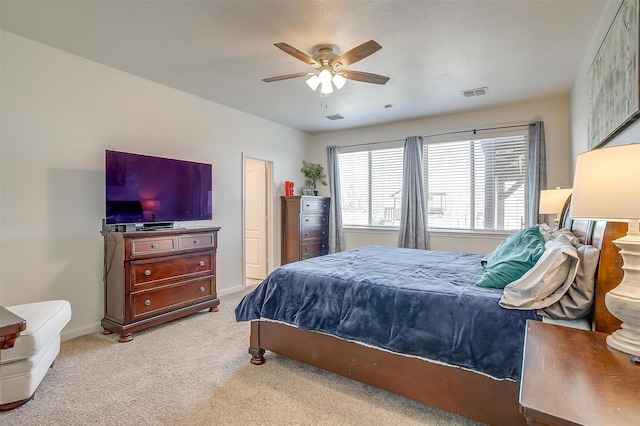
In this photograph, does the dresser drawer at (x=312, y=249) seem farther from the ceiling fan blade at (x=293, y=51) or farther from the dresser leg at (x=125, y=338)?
the ceiling fan blade at (x=293, y=51)

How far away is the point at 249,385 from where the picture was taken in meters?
2.23

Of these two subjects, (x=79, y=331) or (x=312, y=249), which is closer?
(x=79, y=331)

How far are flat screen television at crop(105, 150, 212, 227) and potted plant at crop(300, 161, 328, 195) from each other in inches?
89.6

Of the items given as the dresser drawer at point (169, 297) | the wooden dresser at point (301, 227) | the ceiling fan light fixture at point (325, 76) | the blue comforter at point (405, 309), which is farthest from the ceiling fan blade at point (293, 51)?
the wooden dresser at point (301, 227)

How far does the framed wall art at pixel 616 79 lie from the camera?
176 centimetres

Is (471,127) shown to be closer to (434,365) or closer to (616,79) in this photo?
(616,79)

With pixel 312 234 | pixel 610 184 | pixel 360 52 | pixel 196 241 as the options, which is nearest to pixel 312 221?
pixel 312 234

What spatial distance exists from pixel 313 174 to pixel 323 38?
337 centimetres

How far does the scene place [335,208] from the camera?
19.5 feet

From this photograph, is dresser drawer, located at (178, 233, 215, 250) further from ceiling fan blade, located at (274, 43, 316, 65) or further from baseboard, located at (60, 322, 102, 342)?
ceiling fan blade, located at (274, 43, 316, 65)

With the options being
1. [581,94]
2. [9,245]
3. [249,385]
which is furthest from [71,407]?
[581,94]

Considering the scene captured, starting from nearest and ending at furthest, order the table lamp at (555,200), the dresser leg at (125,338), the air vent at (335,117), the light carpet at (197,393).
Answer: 1. the light carpet at (197,393)
2. the dresser leg at (125,338)
3. the table lamp at (555,200)
4. the air vent at (335,117)

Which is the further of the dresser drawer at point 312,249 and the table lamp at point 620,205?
the dresser drawer at point 312,249

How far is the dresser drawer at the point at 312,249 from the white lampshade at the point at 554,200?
3.38 m
